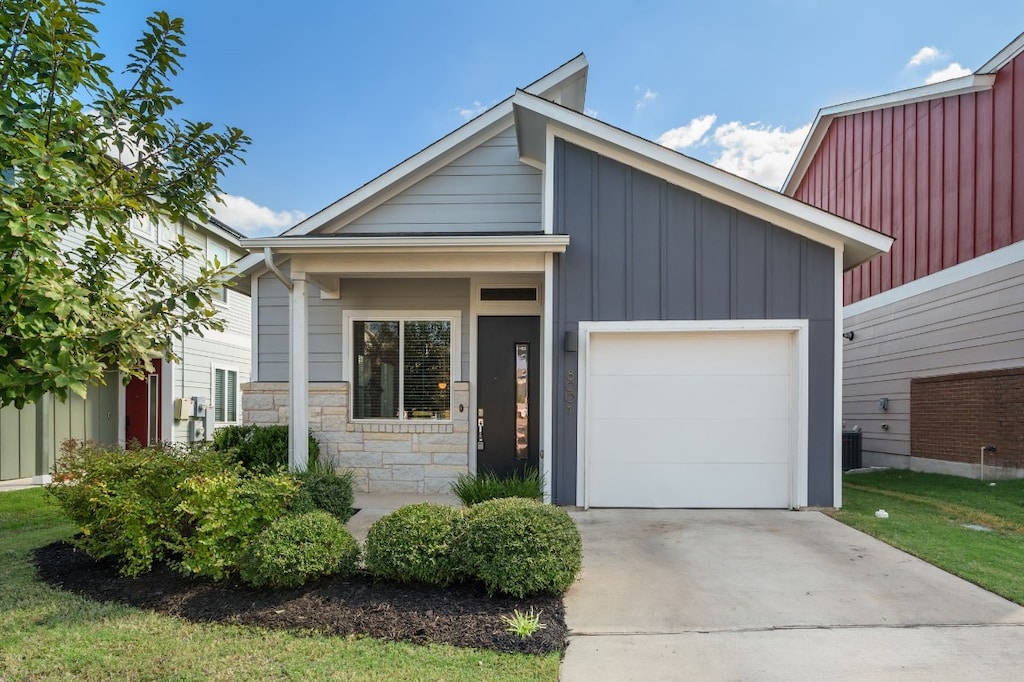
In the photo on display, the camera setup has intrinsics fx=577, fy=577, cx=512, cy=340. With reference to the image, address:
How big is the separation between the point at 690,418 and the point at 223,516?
479 centimetres

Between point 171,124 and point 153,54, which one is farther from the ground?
point 153,54

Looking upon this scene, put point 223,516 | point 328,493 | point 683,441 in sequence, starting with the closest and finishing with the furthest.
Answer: point 223,516 < point 328,493 < point 683,441

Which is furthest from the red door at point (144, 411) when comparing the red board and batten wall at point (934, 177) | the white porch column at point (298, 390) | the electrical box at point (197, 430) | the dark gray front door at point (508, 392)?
the red board and batten wall at point (934, 177)

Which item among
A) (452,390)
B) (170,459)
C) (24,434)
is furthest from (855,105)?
(24,434)

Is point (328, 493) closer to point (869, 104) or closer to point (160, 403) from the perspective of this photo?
point (160, 403)

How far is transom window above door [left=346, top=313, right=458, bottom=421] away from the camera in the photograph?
7.77 metres

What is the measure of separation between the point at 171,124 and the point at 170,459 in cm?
264

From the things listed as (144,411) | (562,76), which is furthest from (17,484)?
(562,76)

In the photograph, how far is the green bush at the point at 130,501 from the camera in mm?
4336

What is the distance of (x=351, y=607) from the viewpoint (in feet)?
12.3

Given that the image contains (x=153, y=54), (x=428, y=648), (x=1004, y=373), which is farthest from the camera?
(x=1004, y=373)

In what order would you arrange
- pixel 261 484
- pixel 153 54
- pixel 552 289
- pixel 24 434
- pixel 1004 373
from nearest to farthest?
pixel 153 54 < pixel 261 484 < pixel 552 289 < pixel 1004 373 < pixel 24 434

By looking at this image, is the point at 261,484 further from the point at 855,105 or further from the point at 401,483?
the point at 855,105

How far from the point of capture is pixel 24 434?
9.49 metres
